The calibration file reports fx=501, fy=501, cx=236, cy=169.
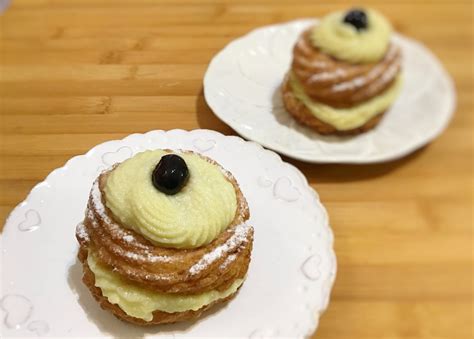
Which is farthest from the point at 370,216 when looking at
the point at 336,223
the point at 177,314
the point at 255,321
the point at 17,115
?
the point at 17,115

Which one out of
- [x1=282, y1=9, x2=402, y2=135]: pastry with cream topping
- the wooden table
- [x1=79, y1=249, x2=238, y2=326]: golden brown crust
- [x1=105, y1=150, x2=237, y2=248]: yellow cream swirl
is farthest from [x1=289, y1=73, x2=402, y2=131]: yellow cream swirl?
[x1=79, y1=249, x2=238, y2=326]: golden brown crust

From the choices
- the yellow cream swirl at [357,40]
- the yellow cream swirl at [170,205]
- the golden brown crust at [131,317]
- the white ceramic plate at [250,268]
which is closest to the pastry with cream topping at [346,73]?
the yellow cream swirl at [357,40]

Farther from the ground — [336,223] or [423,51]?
[423,51]

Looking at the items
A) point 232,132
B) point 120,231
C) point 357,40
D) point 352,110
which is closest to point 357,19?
point 357,40

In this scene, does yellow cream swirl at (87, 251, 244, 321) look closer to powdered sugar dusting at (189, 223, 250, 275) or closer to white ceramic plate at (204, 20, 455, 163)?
powdered sugar dusting at (189, 223, 250, 275)

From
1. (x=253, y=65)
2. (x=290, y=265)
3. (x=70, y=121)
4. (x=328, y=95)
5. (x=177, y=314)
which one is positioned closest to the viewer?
(x=177, y=314)

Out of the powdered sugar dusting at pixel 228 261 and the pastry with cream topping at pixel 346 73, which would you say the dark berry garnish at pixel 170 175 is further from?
the pastry with cream topping at pixel 346 73

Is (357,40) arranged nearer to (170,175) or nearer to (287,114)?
(287,114)

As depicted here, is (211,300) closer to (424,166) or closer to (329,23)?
(424,166)
